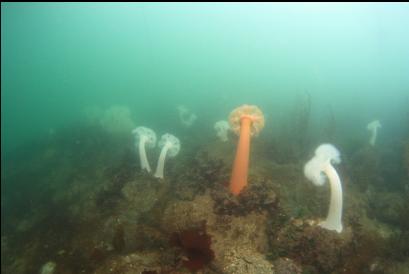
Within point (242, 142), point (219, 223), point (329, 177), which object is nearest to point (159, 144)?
point (242, 142)

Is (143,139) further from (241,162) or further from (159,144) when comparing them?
(241,162)

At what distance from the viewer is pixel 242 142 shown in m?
6.32

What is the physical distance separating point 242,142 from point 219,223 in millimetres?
1753

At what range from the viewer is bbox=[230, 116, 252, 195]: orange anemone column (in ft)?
20.7

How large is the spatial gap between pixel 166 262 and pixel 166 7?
155408 mm

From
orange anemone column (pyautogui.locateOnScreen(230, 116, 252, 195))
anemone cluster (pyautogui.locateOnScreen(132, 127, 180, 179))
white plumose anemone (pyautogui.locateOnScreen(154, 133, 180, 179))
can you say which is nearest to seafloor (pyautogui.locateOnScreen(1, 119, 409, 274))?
orange anemone column (pyautogui.locateOnScreen(230, 116, 252, 195))

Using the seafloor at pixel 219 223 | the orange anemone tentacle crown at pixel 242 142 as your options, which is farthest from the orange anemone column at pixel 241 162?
the seafloor at pixel 219 223

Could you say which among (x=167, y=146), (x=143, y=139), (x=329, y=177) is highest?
(x=143, y=139)

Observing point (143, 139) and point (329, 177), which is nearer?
point (329, 177)

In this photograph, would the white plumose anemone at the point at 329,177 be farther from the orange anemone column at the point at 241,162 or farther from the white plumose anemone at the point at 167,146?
the white plumose anemone at the point at 167,146

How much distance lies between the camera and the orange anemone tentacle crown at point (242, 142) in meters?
6.32

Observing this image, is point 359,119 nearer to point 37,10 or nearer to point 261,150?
point 261,150

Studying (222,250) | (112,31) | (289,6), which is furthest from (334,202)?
(112,31)

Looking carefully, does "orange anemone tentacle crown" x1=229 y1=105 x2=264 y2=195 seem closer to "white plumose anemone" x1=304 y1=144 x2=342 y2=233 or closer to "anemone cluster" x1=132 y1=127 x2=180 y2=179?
"white plumose anemone" x1=304 y1=144 x2=342 y2=233
